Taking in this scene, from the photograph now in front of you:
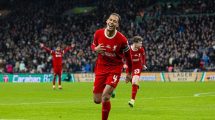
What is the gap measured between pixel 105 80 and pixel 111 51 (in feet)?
2.49

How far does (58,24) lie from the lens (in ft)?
223

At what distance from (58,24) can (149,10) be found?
1035cm

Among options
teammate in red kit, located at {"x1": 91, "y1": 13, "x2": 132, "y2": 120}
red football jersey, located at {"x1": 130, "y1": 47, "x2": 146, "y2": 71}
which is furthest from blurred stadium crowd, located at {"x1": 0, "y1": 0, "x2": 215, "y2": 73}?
teammate in red kit, located at {"x1": 91, "y1": 13, "x2": 132, "y2": 120}

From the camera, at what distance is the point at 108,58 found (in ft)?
50.5

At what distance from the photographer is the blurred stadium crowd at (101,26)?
52.6m

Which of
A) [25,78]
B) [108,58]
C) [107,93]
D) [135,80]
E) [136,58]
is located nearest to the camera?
[107,93]

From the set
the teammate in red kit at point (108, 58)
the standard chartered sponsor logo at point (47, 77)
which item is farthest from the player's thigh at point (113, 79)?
the standard chartered sponsor logo at point (47, 77)

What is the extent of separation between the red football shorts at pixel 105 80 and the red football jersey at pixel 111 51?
124mm

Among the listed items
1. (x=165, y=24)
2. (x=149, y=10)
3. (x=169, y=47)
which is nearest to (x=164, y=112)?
(x=169, y=47)

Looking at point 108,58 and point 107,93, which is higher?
point 108,58

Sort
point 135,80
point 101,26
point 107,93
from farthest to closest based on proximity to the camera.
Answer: point 101,26 → point 135,80 → point 107,93

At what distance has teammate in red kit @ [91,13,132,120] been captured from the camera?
49.9ft

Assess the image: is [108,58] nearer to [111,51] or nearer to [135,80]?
[111,51]

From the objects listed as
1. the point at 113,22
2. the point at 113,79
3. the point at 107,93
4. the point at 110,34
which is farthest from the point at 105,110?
the point at 113,22
